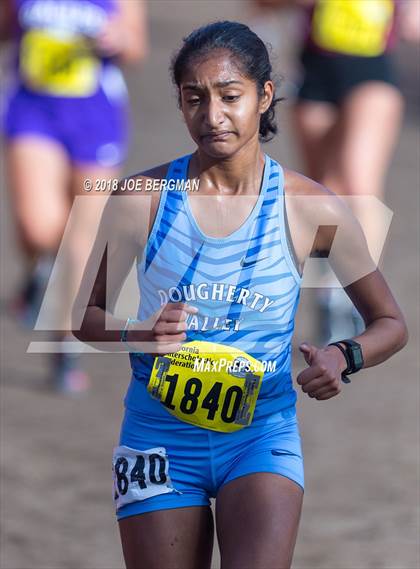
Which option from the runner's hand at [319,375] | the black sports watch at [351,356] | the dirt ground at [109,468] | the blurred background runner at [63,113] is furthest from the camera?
the blurred background runner at [63,113]

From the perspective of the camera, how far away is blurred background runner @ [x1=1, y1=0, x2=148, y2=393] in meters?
6.26

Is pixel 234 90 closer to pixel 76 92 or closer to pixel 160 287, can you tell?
pixel 160 287

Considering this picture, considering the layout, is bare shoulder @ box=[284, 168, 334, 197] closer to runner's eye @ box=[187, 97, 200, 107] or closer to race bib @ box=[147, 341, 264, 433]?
runner's eye @ box=[187, 97, 200, 107]

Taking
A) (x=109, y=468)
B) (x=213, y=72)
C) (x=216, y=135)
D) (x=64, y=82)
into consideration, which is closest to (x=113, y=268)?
(x=216, y=135)

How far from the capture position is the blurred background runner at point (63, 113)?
246 inches

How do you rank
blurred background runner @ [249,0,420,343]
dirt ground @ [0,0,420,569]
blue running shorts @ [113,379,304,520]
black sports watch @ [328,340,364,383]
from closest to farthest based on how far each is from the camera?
black sports watch @ [328,340,364,383]
blue running shorts @ [113,379,304,520]
dirt ground @ [0,0,420,569]
blurred background runner @ [249,0,420,343]

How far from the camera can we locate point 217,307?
324 centimetres

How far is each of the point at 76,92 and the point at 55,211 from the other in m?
0.56

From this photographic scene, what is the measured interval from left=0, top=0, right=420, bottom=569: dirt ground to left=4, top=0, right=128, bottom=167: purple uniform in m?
1.18

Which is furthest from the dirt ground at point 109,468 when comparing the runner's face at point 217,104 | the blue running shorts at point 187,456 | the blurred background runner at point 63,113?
the runner's face at point 217,104

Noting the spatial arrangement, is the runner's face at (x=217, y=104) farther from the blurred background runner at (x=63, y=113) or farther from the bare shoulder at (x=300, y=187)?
the blurred background runner at (x=63, y=113)

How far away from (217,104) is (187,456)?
0.83 metres

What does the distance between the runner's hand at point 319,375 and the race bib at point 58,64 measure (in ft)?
11.6

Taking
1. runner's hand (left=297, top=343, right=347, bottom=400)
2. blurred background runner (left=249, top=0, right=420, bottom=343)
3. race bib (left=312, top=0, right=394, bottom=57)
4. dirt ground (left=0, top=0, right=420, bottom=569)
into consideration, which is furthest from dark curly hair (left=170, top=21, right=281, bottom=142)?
race bib (left=312, top=0, right=394, bottom=57)
